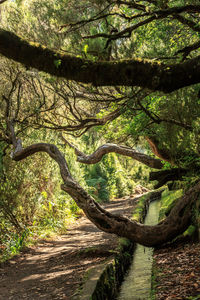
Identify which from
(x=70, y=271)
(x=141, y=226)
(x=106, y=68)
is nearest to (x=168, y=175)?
(x=141, y=226)

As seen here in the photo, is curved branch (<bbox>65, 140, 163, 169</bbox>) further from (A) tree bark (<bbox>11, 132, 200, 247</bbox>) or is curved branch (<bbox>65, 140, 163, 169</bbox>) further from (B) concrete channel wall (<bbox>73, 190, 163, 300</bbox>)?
(B) concrete channel wall (<bbox>73, 190, 163, 300</bbox>)

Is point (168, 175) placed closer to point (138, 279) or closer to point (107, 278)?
point (138, 279)

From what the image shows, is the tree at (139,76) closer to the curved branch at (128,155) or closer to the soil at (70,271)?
the curved branch at (128,155)

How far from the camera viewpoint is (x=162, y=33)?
301 inches

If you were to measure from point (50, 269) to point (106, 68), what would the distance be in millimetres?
5227

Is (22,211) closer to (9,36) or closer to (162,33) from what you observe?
(162,33)

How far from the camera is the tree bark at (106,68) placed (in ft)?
11.6

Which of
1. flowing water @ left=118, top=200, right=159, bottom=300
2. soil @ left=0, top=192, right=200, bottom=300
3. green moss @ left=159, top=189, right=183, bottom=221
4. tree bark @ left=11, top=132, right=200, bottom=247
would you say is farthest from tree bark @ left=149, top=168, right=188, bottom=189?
flowing water @ left=118, top=200, right=159, bottom=300

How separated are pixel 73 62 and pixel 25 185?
26.8ft

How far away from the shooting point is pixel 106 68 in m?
3.70

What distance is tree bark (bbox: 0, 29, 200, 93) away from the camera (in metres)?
3.53

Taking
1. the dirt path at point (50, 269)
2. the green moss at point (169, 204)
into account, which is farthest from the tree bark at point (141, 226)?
the green moss at point (169, 204)

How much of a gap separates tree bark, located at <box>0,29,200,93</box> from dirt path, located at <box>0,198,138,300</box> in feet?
11.1

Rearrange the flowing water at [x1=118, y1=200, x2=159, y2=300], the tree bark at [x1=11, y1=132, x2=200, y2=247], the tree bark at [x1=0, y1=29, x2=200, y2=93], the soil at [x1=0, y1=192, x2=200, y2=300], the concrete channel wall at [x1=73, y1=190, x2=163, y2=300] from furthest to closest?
the tree bark at [x1=11, y1=132, x2=200, y2=247] < the flowing water at [x1=118, y1=200, x2=159, y2=300] < the soil at [x1=0, y1=192, x2=200, y2=300] < the concrete channel wall at [x1=73, y1=190, x2=163, y2=300] < the tree bark at [x1=0, y1=29, x2=200, y2=93]
